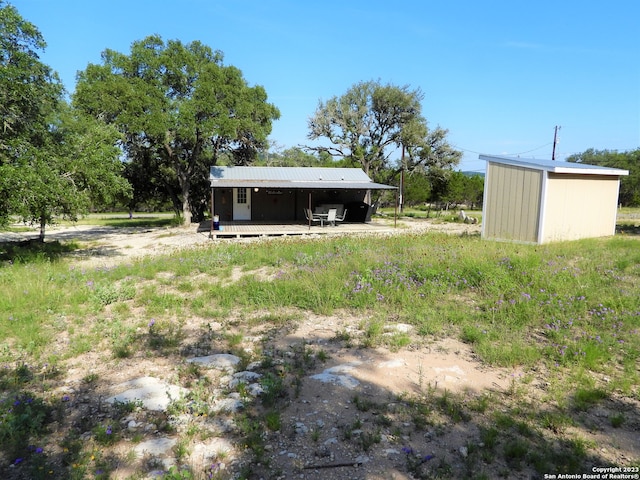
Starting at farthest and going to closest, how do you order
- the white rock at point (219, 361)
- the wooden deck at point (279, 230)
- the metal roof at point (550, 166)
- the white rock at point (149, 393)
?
the wooden deck at point (279, 230), the metal roof at point (550, 166), the white rock at point (219, 361), the white rock at point (149, 393)

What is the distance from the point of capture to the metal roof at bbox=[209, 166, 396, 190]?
60.2ft

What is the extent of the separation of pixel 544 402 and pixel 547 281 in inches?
130

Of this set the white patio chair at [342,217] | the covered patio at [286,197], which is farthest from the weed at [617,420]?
the white patio chair at [342,217]

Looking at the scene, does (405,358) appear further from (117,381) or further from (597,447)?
(117,381)

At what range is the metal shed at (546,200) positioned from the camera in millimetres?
10805

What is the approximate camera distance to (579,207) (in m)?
11.6

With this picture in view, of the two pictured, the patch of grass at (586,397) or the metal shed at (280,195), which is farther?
the metal shed at (280,195)

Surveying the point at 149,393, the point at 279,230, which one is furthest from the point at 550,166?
the point at 149,393

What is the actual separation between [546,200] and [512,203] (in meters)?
0.88

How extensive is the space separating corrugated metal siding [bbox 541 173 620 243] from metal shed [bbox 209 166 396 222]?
8.72 meters

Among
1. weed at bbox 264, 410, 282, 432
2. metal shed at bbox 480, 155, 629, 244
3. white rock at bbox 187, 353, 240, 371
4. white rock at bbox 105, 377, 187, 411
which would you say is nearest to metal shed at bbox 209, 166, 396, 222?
metal shed at bbox 480, 155, 629, 244

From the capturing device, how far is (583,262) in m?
7.56

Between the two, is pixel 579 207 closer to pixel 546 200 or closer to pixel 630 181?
pixel 546 200

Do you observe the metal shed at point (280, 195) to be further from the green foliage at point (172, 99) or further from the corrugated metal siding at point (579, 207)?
the corrugated metal siding at point (579, 207)
